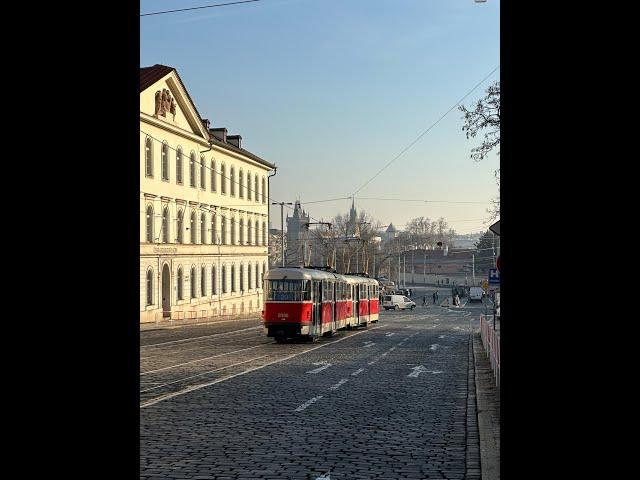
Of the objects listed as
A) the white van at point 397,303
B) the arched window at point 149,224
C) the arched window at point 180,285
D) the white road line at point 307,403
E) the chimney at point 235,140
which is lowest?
the white van at point 397,303

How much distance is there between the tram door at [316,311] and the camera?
33.0 meters

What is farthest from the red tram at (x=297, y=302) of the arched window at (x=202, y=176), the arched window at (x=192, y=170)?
the arched window at (x=202, y=176)

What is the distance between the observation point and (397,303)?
8525cm

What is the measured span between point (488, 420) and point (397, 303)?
73.0m

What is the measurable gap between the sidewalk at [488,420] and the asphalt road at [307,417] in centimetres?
15

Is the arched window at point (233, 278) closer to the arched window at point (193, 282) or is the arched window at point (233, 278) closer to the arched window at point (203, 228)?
the arched window at point (203, 228)

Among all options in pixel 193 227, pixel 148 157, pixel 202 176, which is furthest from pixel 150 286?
pixel 202 176
